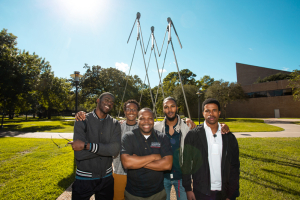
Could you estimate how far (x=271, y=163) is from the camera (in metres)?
5.65

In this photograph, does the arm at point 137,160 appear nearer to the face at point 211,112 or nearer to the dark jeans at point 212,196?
the dark jeans at point 212,196

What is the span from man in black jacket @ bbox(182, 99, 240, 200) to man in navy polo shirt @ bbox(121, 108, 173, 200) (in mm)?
335

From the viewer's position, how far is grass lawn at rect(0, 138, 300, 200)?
362cm

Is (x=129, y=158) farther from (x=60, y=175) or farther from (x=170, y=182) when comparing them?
(x=60, y=175)

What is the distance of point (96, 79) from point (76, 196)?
29511 millimetres

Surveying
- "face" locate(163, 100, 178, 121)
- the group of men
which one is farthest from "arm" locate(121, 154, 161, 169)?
"face" locate(163, 100, 178, 121)

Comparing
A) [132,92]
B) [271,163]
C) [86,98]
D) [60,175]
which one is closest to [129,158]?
[60,175]

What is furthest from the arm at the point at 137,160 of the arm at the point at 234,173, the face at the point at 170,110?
the arm at the point at 234,173

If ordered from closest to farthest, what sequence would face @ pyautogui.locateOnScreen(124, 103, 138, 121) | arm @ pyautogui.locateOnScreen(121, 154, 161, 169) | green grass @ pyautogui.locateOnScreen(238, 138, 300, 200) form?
arm @ pyautogui.locateOnScreen(121, 154, 161, 169)
face @ pyautogui.locateOnScreen(124, 103, 138, 121)
green grass @ pyautogui.locateOnScreen(238, 138, 300, 200)

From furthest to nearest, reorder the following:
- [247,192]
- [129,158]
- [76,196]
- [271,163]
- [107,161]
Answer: [271,163], [247,192], [107,161], [76,196], [129,158]

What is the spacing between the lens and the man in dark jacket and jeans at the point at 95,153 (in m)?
2.16

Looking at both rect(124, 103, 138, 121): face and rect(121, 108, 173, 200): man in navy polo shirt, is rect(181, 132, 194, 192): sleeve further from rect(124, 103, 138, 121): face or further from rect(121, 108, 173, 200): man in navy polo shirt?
rect(124, 103, 138, 121): face

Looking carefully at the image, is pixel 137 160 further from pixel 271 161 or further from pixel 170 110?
pixel 271 161

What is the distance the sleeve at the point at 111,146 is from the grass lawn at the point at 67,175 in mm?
2438
